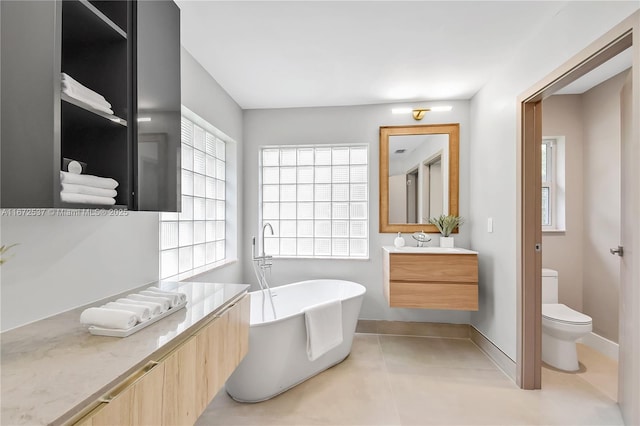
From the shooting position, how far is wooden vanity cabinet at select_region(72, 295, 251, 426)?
0.72m

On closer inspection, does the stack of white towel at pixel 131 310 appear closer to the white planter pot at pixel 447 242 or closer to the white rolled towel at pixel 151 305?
the white rolled towel at pixel 151 305

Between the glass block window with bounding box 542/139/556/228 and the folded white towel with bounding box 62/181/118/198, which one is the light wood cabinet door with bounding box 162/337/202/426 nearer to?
the folded white towel with bounding box 62/181/118/198

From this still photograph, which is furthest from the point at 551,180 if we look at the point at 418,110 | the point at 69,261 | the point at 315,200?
the point at 69,261

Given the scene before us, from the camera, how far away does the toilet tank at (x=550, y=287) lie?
2.67 m

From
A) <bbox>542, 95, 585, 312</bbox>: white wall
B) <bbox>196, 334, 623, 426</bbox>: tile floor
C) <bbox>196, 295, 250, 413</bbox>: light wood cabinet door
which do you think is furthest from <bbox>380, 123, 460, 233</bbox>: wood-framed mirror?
<bbox>196, 295, 250, 413</bbox>: light wood cabinet door

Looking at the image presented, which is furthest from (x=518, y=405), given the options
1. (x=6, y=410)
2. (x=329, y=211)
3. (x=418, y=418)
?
(x=6, y=410)

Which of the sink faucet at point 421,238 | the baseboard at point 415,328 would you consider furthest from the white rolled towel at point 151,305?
the sink faucet at point 421,238

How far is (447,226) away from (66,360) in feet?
10.0

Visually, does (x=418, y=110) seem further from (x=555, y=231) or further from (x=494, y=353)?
(x=494, y=353)

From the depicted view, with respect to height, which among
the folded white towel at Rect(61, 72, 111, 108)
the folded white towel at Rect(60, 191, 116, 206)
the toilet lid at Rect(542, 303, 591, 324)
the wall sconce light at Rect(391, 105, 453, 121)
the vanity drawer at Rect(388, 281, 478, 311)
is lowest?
the toilet lid at Rect(542, 303, 591, 324)

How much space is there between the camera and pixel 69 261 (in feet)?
4.03

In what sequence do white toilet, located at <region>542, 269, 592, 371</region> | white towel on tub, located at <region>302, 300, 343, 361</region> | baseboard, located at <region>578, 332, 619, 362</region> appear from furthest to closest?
baseboard, located at <region>578, 332, 619, 362</region>, white toilet, located at <region>542, 269, 592, 371</region>, white towel on tub, located at <region>302, 300, 343, 361</region>

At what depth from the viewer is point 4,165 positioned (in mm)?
835

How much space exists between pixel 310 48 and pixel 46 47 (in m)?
1.63
